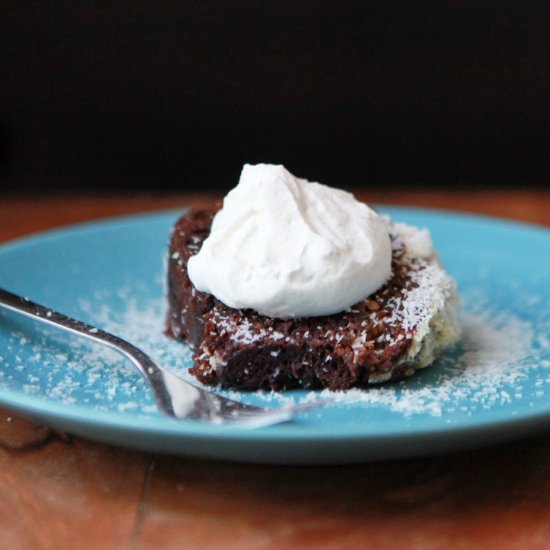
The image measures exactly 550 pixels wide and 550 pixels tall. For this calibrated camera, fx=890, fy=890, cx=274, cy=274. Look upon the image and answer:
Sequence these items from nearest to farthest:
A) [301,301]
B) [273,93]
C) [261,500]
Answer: [261,500] < [301,301] < [273,93]

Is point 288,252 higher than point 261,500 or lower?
higher

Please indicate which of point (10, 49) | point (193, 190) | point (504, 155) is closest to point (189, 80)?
point (193, 190)

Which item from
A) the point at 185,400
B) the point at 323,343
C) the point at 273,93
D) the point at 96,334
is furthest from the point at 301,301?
the point at 273,93

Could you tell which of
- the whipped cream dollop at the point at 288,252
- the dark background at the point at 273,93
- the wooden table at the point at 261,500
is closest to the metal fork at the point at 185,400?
the wooden table at the point at 261,500

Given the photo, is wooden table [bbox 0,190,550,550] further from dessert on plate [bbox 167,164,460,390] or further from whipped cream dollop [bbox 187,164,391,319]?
whipped cream dollop [bbox 187,164,391,319]

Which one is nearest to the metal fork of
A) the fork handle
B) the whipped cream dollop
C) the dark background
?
the fork handle

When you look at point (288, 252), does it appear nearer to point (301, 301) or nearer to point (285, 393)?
point (301, 301)

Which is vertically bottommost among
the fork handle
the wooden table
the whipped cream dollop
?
the wooden table
